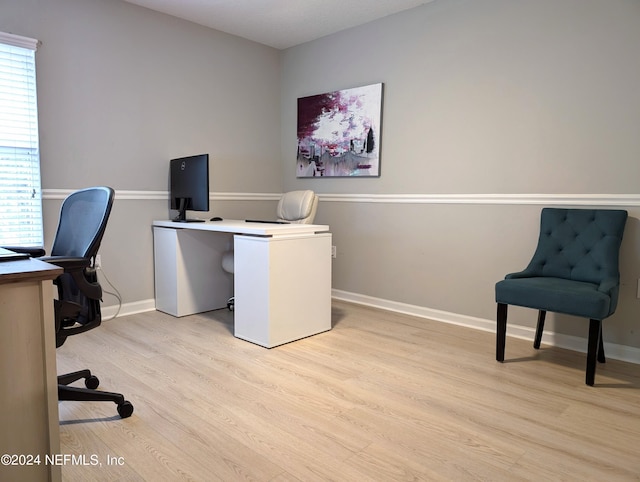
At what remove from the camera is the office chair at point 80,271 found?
1.79m

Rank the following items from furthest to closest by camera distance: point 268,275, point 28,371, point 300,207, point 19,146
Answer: point 300,207, point 19,146, point 268,275, point 28,371

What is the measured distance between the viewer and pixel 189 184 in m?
3.50

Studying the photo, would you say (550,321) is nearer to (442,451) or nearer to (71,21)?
(442,451)

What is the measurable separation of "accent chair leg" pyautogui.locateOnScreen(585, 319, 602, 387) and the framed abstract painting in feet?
6.77

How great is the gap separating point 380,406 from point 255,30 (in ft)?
11.2

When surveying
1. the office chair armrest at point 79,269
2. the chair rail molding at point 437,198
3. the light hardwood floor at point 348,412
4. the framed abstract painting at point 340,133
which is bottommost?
the light hardwood floor at point 348,412

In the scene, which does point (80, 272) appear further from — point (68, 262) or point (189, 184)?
point (189, 184)

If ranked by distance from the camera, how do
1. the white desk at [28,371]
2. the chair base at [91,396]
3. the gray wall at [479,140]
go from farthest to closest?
the gray wall at [479,140]
the chair base at [91,396]
the white desk at [28,371]

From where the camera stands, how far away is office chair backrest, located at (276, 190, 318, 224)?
3.47 metres

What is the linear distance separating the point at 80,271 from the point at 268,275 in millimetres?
1173

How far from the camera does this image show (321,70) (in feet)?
14.0

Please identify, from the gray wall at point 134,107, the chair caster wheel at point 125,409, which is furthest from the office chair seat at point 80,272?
the gray wall at point 134,107

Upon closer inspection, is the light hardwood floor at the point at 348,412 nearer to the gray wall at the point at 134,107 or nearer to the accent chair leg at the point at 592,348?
the accent chair leg at the point at 592,348

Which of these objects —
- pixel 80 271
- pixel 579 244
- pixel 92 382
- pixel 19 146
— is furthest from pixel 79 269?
pixel 579 244
